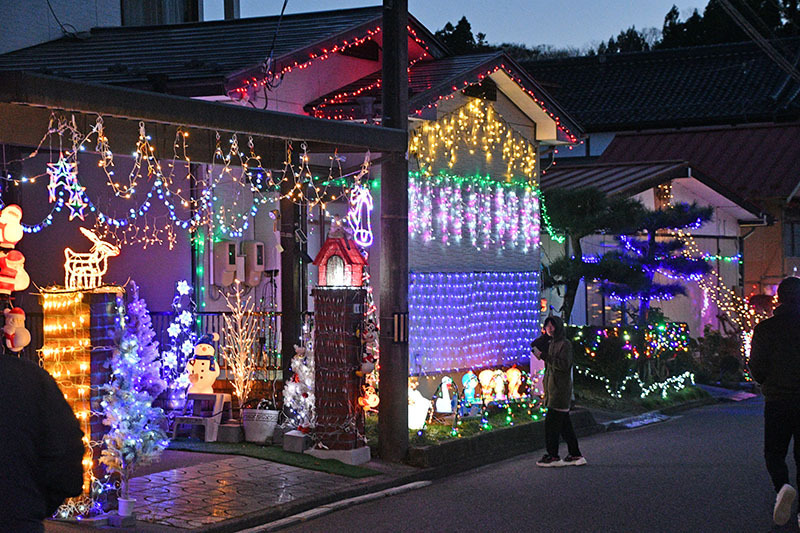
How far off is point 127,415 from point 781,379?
240 inches

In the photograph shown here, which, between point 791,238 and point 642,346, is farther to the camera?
point 791,238

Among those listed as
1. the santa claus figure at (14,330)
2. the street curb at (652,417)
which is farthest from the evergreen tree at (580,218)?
the santa claus figure at (14,330)

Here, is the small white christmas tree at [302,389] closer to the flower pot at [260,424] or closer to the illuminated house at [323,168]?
the flower pot at [260,424]

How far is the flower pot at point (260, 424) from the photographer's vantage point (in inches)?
554

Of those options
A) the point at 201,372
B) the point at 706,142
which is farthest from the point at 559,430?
the point at 706,142

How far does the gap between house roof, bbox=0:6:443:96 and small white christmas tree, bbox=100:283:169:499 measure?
427 centimetres

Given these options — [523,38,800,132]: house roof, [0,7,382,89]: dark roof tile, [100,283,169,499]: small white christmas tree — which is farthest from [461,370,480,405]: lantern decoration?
[523,38,800,132]: house roof

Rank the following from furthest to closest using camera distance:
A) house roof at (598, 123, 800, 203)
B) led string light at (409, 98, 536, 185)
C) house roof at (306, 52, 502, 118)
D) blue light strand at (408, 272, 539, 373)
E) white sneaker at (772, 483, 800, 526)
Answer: house roof at (598, 123, 800, 203)
led string light at (409, 98, 536, 185)
blue light strand at (408, 272, 539, 373)
house roof at (306, 52, 502, 118)
white sneaker at (772, 483, 800, 526)

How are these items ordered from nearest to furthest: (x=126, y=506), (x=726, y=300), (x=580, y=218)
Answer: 1. (x=126, y=506)
2. (x=580, y=218)
3. (x=726, y=300)

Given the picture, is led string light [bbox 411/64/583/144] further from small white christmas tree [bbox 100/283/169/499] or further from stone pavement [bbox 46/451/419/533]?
small white christmas tree [bbox 100/283/169/499]

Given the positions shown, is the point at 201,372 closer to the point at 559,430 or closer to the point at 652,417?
the point at 559,430

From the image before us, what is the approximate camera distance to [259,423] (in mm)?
14086

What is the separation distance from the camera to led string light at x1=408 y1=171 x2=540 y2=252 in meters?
16.7

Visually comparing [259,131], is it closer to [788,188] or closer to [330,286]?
[330,286]
